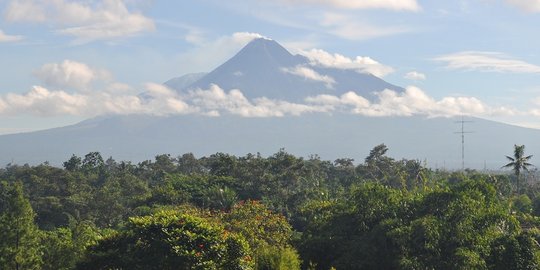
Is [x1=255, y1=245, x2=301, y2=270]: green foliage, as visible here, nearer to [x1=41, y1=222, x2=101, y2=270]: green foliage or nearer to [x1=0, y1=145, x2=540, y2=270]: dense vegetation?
[x1=0, y1=145, x2=540, y2=270]: dense vegetation

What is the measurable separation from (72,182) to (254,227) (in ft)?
110

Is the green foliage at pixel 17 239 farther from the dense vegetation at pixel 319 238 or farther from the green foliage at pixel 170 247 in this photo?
the green foliage at pixel 170 247

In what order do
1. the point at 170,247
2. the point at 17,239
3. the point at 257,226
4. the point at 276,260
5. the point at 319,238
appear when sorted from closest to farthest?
the point at 170,247
the point at 276,260
the point at 17,239
the point at 319,238
the point at 257,226

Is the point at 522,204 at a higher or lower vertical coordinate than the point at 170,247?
lower

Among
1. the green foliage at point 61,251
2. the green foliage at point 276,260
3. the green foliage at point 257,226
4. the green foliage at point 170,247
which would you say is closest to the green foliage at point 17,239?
the green foliage at point 61,251

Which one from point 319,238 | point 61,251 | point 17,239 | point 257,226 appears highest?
point 257,226

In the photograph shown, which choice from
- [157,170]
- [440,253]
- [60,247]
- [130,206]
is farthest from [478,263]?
[157,170]

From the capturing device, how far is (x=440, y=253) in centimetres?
2502

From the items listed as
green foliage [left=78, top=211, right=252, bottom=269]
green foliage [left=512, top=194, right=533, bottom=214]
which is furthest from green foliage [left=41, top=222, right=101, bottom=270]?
green foliage [left=512, top=194, right=533, bottom=214]

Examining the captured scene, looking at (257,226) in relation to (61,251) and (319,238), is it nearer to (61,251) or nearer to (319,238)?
(319,238)

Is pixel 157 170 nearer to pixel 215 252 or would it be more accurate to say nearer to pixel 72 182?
pixel 72 182

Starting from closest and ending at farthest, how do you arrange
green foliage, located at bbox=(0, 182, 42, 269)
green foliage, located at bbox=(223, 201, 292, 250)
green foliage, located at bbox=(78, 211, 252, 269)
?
green foliage, located at bbox=(78, 211, 252, 269)
green foliage, located at bbox=(0, 182, 42, 269)
green foliage, located at bbox=(223, 201, 292, 250)

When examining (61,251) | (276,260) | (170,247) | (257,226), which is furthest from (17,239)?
(276,260)

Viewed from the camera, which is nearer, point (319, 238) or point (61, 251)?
point (61, 251)
